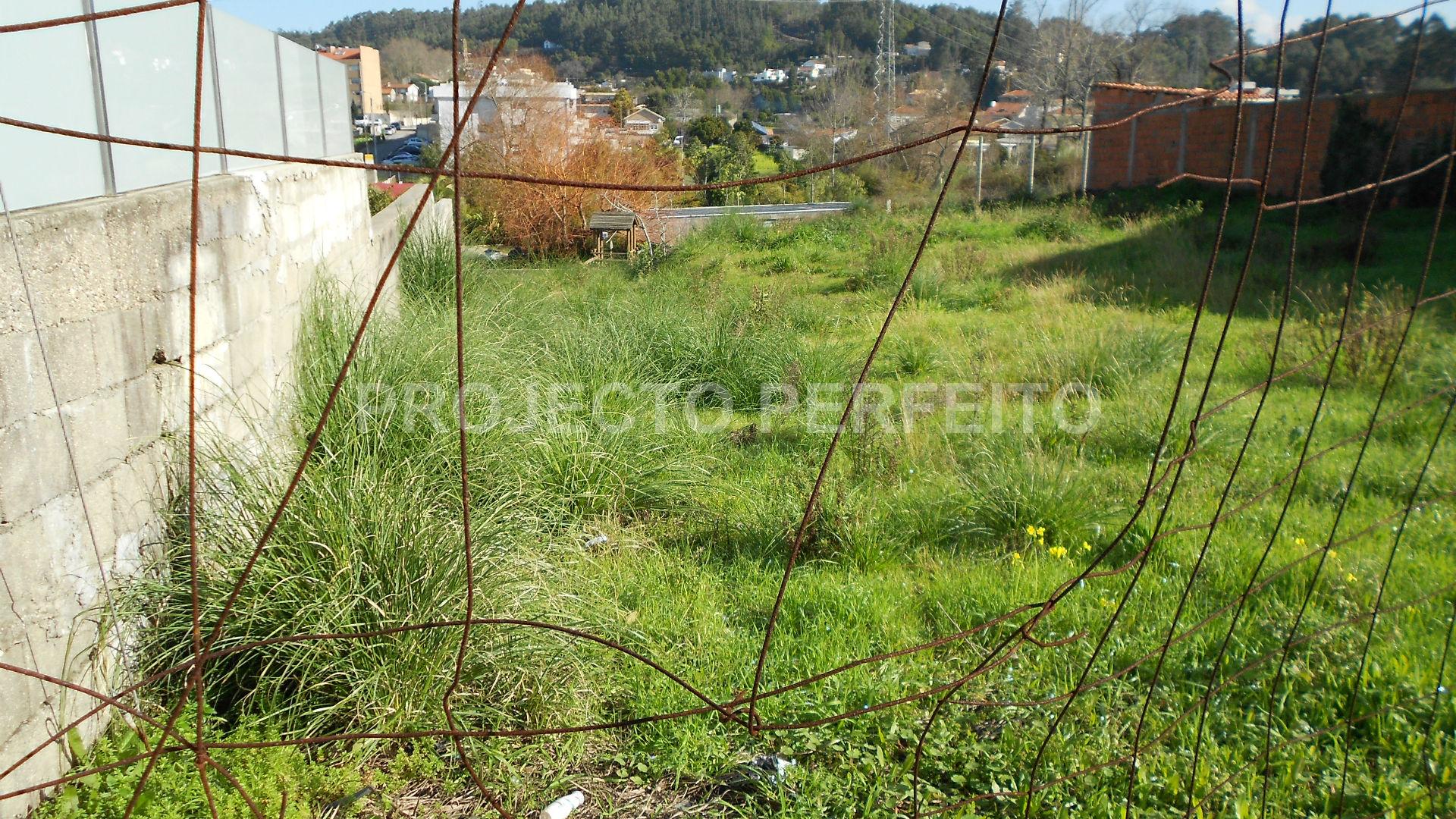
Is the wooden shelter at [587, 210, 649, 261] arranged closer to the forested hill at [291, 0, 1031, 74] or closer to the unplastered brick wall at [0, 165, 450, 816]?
the forested hill at [291, 0, 1031, 74]

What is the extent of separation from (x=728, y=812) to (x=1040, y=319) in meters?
6.19

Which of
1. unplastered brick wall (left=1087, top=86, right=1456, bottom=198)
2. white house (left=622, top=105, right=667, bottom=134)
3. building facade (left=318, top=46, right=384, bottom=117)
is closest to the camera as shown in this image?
building facade (left=318, top=46, right=384, bottom=117)

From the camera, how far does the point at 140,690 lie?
8.64 ft

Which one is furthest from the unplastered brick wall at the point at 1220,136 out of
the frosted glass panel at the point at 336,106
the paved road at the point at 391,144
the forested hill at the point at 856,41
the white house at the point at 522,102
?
the paved road at the point at 391,144

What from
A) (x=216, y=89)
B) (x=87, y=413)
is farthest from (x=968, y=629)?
(x=216, y=89)

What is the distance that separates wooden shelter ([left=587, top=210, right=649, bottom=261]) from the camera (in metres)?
13.3

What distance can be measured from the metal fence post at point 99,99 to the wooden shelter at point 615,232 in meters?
9.80

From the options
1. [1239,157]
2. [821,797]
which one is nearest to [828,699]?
[821,797]

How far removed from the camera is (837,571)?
382cm

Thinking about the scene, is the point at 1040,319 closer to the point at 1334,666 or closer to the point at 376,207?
the point at 1334,666

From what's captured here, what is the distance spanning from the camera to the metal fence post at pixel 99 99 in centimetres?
279

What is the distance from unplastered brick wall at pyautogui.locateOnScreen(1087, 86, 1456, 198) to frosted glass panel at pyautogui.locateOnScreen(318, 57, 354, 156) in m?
7.24

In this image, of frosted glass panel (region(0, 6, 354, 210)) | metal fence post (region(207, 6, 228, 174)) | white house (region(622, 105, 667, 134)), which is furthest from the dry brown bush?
metal fence post (region(207, 6, 228, 174))

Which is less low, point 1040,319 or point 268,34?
point 268,34
